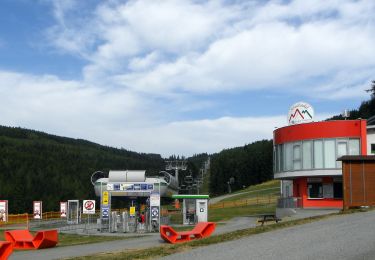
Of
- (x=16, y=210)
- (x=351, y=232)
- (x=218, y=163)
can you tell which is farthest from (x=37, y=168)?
(x=351, y=232)

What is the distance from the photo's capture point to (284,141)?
151 ft

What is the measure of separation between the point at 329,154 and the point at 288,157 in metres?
3.93

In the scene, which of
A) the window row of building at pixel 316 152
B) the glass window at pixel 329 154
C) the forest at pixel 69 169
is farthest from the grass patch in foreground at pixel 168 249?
the forest at pixel 69 169

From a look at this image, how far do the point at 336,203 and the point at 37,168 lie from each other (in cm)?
9682

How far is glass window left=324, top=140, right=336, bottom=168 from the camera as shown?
139 ft

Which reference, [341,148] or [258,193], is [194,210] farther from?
[258,193]

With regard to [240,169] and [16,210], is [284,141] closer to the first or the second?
[16,210]

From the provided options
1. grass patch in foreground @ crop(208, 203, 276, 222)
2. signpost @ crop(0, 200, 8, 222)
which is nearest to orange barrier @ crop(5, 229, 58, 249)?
grass patch in foreground @ crop(208, 203, 276, 222)

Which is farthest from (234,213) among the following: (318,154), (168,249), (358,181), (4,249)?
(4,249)

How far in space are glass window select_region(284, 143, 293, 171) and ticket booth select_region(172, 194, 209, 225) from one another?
810 centimetres

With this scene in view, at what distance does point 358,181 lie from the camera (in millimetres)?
31781

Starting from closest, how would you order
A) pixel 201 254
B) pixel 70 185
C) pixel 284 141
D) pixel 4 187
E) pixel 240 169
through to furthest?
pixel 201 254
pixel 284 141
pixel 4 187
pixel 70 185
pixel 240 169

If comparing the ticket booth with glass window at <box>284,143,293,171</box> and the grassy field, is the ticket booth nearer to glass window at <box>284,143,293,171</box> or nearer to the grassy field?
glass window at <box>284,143,293,171</box>

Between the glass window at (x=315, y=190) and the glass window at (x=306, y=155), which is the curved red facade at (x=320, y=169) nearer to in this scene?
the glass window at (x=315, y=190)
